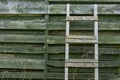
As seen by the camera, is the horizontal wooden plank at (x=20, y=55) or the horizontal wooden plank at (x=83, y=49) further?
the horizontal wooden plank at (x=20, y=55)

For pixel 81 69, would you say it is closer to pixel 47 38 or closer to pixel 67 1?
pixel 47 38

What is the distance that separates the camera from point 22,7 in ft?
19.9

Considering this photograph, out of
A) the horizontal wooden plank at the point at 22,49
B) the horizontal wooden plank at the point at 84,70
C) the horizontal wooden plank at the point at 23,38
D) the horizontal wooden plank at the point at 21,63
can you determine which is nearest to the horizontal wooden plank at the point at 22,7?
the horizontal wooden plank at the point at 23,38

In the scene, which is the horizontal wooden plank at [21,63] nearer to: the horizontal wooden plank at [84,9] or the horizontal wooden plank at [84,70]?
the horizontal wooden plank at [84,70]

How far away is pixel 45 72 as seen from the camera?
5922 millimetres

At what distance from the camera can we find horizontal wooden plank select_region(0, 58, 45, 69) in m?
5.95

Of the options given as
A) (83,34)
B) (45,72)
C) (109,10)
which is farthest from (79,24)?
(45,72)

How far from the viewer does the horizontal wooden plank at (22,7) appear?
19.8ft

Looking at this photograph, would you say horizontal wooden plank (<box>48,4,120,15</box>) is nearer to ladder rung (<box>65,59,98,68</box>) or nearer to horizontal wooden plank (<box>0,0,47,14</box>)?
horizontal wooden plank (<box>0,0,47,14</box>)

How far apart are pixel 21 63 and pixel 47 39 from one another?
2.19 feet

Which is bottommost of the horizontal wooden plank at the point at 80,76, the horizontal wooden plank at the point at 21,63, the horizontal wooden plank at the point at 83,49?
the horizontal wooden plank at the point at 80,76

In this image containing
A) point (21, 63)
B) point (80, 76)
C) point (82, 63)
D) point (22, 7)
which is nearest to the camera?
point (82, 63)

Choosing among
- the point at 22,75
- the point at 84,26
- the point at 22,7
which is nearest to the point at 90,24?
the point at 84,26

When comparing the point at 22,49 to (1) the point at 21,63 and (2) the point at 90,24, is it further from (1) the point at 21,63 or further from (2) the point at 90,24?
(2) the point at 90,24
